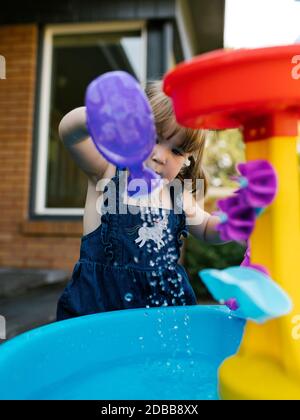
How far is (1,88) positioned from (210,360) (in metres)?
4.31

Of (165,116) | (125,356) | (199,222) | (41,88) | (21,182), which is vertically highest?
(41,88)

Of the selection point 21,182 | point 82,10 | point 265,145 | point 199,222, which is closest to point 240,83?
point 265,145

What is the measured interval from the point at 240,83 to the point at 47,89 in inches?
178

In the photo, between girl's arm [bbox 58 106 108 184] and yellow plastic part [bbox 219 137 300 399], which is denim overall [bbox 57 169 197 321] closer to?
girl's arm [bbox 58 106 108 184]

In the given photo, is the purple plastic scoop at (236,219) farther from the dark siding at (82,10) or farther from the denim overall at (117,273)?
the dark siding at (82,10)

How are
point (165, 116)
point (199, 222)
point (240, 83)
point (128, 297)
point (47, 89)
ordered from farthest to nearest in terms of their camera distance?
point (47, 89) → point (199, 222) → point (128, 297) → point (165, 116) → point (240, 83)

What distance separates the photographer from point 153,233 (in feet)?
4.67

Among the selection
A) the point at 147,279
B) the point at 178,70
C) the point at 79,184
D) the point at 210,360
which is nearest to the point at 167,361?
the point at 210,360

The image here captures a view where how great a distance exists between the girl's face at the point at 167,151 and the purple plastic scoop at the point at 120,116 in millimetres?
392

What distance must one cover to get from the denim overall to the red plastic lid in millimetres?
722

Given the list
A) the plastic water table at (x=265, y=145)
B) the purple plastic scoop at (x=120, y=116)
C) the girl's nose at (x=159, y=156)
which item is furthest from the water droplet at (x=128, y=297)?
the purple plastic scoop at (x=120, y=116)

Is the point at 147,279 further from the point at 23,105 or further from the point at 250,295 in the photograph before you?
the point at 23,105

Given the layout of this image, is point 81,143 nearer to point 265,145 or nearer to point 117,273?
point 117,273

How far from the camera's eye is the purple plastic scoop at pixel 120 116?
67 cm
